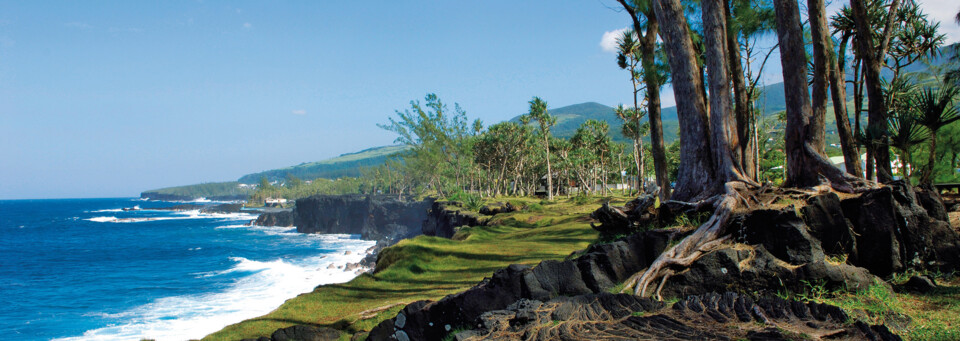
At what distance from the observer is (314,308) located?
1110 centimetres

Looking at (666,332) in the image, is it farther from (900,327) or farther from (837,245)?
(837,245)

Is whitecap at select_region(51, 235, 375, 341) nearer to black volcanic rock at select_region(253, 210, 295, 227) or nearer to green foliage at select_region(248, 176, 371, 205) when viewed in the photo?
black volcanic rock at select_region(253, 210, 295, 227)

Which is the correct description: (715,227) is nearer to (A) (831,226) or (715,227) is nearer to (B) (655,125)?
(A) (831,226)

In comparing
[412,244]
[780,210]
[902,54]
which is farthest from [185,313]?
[902,54]

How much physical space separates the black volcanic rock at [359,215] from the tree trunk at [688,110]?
6762 centimetres

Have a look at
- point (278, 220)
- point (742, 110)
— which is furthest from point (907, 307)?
point (278, 220)

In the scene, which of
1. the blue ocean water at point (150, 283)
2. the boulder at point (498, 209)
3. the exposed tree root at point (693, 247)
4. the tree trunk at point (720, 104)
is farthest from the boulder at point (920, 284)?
the boulder at point (498, 209)

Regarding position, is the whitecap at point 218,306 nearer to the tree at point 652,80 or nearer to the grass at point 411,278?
the grass at point 411,278

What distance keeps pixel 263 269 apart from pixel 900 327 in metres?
43.8

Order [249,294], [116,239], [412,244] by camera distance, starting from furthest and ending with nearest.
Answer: [116,239] → [249,294] → [412,244]

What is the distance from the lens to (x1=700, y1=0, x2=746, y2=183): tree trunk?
29.6 feet

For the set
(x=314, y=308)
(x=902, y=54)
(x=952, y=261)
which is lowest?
(x=314, y=308)

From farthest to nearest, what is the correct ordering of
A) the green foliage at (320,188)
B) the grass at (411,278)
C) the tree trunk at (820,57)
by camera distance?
the green foliage at (320,188) < the grass at (411,278) < the tree trunk at (820,57)

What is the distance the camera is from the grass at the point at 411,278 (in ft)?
32.4
